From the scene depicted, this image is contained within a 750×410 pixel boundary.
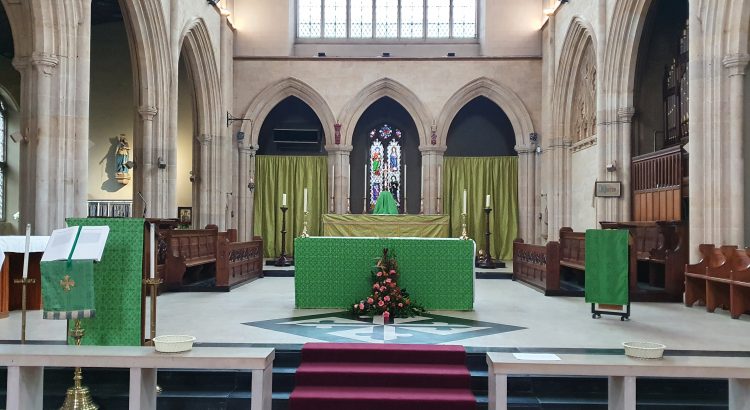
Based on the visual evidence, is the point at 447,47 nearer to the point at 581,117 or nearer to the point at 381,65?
the point at 381,65

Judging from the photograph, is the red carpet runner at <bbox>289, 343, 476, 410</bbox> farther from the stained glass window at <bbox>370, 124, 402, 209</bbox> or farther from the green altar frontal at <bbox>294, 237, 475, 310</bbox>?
the stained glass window at <bbox>370, 124, 402, 209</bbox>

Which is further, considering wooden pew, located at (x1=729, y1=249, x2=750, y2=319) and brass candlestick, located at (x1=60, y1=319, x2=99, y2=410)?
wooden pew, located at (x1=729, y1=249, x2=750, y2=319)

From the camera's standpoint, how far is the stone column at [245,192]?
15.8 meters

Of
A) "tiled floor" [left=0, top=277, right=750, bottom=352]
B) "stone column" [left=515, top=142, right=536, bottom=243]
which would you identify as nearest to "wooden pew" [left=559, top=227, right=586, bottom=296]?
"tiled floor" [left=0, top=277, right=750, bottom=352]

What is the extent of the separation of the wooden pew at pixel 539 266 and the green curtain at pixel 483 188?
16.9 feet

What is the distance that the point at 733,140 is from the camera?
25.5ft

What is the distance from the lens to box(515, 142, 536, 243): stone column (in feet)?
51.7

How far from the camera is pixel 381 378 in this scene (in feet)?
14.6

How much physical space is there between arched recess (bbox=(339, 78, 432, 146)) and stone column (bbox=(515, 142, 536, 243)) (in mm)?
2566

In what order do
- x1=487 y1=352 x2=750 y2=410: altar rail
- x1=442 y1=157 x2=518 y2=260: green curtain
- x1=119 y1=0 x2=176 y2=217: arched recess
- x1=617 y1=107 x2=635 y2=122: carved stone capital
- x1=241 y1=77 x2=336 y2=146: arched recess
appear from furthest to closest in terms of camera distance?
x1=442 y1=157 x2=518 y2=260: green curtain, x1=241 y1=77 x2=336 y2=146: arched recess, x1=617 y1=107 x2=635 y2=122: carved stone capital, x1=119 y1=0 x2=176 y2=217: arched recess, x1=487 y1=352 x2=750 y2=410: altar rail

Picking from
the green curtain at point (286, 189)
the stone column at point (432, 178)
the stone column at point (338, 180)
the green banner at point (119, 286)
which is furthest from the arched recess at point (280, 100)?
the green banner at point (119, 286)

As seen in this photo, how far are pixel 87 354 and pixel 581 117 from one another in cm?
1285

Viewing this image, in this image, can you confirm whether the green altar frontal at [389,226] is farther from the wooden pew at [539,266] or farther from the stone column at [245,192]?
the stone column at [245,192]

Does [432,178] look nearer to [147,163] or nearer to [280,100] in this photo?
[280,100]
